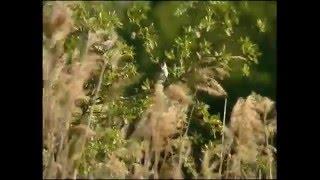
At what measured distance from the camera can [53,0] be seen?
12.1ft

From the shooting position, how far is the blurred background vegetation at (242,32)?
151 inches

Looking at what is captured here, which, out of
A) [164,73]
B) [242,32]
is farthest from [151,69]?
[242,32]

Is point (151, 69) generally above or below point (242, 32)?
below

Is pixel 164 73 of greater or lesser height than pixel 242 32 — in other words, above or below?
below

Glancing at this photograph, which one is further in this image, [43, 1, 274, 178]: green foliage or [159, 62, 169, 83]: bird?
[159, 62, 169, 83]: bird

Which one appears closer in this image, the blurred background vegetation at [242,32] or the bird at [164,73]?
the blurred background vegetation at [242,32]

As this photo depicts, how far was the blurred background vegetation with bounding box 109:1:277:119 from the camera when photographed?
3844 mm

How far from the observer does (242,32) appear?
397 cm

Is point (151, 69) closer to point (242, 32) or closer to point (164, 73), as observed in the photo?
point (164, 73)
